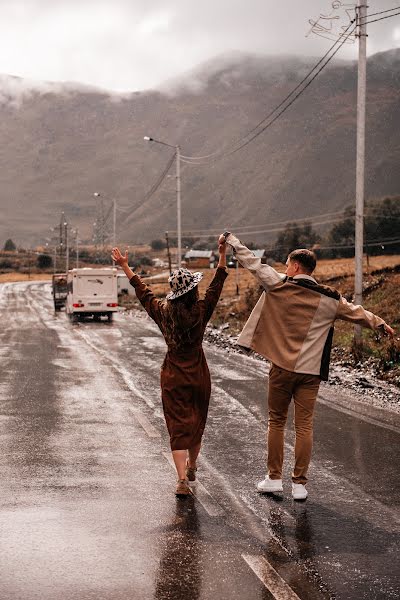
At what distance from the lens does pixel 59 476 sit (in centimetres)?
731

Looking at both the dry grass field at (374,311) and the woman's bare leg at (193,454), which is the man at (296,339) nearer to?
the woman's bare leg at (193,454)

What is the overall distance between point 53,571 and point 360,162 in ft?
50.7

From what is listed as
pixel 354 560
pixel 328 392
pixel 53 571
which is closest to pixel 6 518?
pixel 53 571

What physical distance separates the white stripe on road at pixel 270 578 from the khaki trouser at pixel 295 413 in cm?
160

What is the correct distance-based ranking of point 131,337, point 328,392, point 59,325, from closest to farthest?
point 328,392, point 131,337, point 59,325

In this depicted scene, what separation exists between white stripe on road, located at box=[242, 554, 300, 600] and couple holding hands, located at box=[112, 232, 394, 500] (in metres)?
1.51

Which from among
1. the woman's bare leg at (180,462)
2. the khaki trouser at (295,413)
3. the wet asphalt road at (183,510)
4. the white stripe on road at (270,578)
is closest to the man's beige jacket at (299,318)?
the khaki trouser at (295,413)

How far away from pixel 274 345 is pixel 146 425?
3.81 meters

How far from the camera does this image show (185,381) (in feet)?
21.9

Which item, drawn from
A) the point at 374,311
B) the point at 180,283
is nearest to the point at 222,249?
the point at 180,283

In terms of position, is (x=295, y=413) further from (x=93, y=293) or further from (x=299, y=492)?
(x=93, y=293)

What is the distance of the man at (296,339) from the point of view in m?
6.61

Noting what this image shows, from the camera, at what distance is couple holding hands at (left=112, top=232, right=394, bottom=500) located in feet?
21.6

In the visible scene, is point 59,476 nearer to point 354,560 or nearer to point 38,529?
point 38,529
